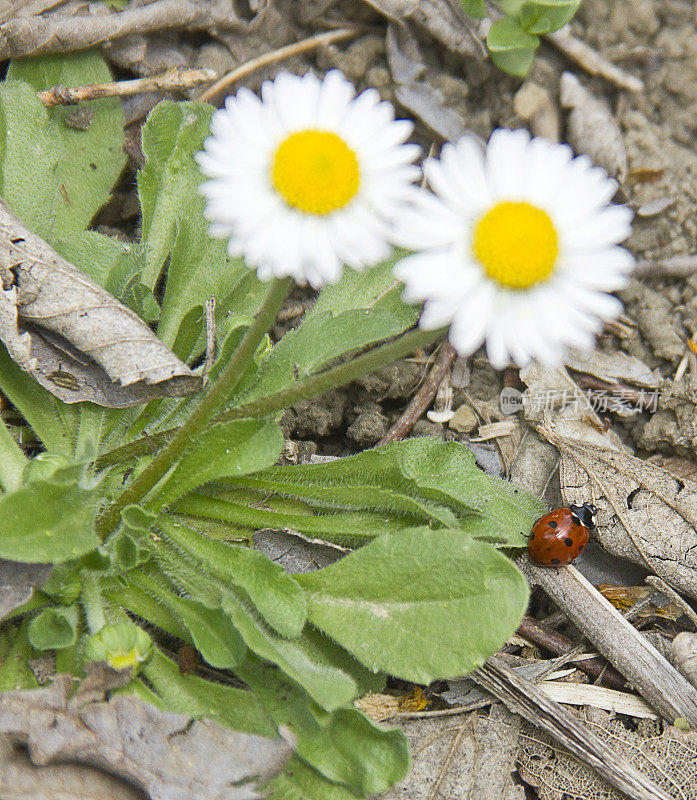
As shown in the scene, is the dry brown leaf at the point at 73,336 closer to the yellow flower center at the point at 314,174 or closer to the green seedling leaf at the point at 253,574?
the green seedling leaf at the point at 253,574

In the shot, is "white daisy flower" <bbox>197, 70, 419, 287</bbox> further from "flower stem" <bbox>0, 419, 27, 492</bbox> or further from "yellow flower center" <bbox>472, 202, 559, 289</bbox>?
"flower stem" <bbox>0, 419, 27, 492</bbox>

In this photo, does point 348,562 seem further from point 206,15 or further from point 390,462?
point 206,15

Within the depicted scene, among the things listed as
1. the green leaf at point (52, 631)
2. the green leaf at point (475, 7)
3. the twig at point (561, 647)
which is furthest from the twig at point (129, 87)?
the twig at point (561, 647)

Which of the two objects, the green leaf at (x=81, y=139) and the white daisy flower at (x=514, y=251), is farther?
the green leaf at (x=81, y=139)

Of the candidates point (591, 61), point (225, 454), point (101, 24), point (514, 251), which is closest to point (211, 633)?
point (225, 454)

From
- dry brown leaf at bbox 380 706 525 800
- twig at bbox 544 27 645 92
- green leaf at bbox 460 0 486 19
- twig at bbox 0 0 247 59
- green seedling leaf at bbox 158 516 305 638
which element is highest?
green leaf at bbox 460 0 486 19

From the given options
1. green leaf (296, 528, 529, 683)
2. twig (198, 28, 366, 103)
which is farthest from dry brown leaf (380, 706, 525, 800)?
twig (198, 28, 366, 103)

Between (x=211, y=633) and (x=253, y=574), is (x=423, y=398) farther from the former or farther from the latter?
(x=211, y=633)
